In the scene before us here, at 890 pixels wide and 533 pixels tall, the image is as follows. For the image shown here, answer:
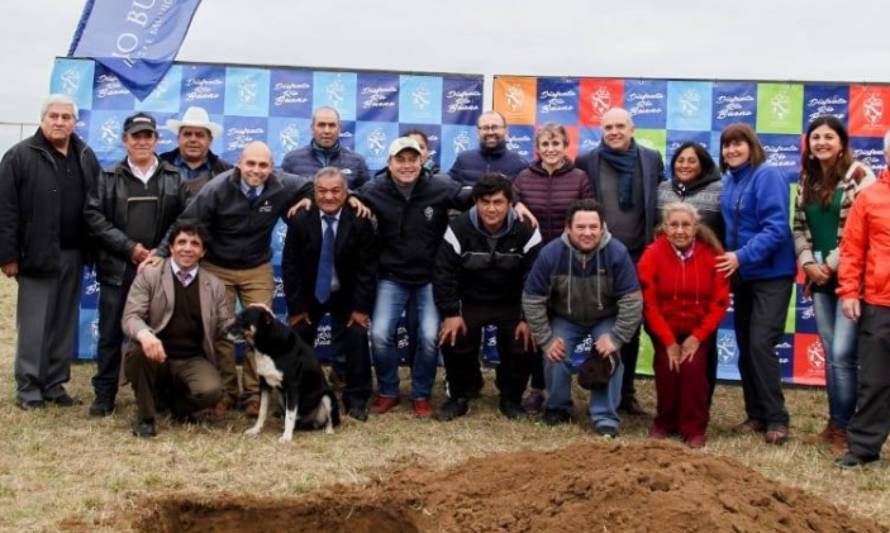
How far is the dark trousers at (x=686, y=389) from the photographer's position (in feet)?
20.4

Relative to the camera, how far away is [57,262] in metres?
6.64

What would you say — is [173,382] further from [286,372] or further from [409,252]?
[409,252]

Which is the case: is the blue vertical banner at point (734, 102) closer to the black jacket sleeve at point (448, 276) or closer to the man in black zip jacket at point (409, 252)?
the man in black zip jacket at point (409, 252)

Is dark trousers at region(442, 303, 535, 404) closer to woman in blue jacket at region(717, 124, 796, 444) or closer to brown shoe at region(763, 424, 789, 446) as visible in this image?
woman in blue jacket at region(717, 124, 796, 444)

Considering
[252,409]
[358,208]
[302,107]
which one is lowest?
Answer: [252,409]

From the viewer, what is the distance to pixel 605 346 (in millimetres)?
6352

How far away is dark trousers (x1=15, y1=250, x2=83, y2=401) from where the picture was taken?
6695 mm

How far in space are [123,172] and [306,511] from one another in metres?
3.07

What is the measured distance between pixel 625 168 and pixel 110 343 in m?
3.87

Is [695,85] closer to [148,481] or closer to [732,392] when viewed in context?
[732,392]

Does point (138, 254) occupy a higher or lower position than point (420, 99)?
lower

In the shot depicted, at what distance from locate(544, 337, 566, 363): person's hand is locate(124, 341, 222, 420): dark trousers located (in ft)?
7.39

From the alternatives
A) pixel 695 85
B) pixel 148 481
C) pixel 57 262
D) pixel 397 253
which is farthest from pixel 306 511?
pixel 695 85

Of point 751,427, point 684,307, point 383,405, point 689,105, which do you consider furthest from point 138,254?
point 689,105
